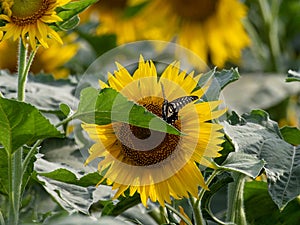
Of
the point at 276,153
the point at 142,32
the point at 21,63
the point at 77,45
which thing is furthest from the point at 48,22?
the point at 142,32

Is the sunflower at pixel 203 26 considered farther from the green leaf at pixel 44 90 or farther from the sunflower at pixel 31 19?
the sunflower at pixel 31 19

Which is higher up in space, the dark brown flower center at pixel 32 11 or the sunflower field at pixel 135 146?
the dark brown flower center at pixel 32 11

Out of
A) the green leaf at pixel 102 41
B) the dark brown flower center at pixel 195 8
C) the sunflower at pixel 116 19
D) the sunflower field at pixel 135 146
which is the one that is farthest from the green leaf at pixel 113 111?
the sunflower at pixel 116 19

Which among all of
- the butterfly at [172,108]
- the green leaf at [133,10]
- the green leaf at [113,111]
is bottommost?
the green leaf at [133,10]

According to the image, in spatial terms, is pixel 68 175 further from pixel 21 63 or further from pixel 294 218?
pixel 294 218

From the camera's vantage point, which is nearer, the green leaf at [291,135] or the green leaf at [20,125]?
the green leaf at [20,125]

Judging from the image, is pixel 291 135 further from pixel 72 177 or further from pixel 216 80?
pixel 72 177

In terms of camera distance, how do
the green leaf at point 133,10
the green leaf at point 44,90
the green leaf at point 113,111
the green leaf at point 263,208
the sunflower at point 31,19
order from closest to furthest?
the green leaf at point 113,111, the sunflower at point 31,19, the green leaf at point 263,208, the green leaf at point 44,90, the green leaf at point 133,10
